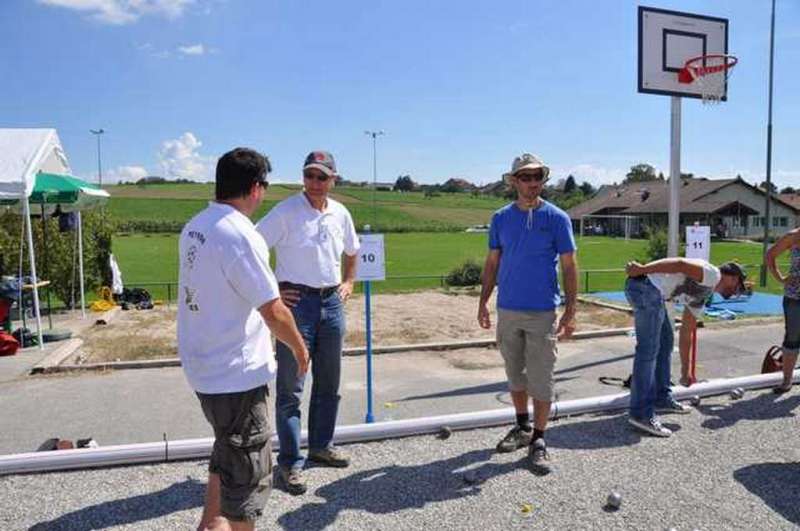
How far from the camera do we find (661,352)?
551 cm

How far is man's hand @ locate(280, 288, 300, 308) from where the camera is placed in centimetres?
394

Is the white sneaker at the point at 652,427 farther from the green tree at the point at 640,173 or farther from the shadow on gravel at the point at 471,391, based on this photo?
the green tree at the point at 640,173

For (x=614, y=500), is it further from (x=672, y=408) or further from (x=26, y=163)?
(x=26, y=163)

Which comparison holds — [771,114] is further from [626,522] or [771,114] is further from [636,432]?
[626,522]

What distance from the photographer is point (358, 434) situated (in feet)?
15.8

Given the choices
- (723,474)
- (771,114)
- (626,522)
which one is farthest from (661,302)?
(771,114)

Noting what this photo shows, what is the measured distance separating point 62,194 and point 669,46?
9.55 metres

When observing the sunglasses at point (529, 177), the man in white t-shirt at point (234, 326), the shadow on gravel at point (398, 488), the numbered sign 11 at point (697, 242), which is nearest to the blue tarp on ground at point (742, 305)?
the numbered sign 11 at point (697, 242)

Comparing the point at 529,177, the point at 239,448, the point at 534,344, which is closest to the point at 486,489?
the point at 534,344

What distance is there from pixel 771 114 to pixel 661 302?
2153 cm

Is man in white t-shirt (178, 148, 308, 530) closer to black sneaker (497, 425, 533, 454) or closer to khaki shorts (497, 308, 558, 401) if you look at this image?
khaki shorts (497, 308, 558, 401)

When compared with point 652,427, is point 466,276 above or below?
above

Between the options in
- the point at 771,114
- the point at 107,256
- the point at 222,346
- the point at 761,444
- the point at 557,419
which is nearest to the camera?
the point at 222,346

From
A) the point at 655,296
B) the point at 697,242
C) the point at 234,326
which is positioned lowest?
the point at 655,296
